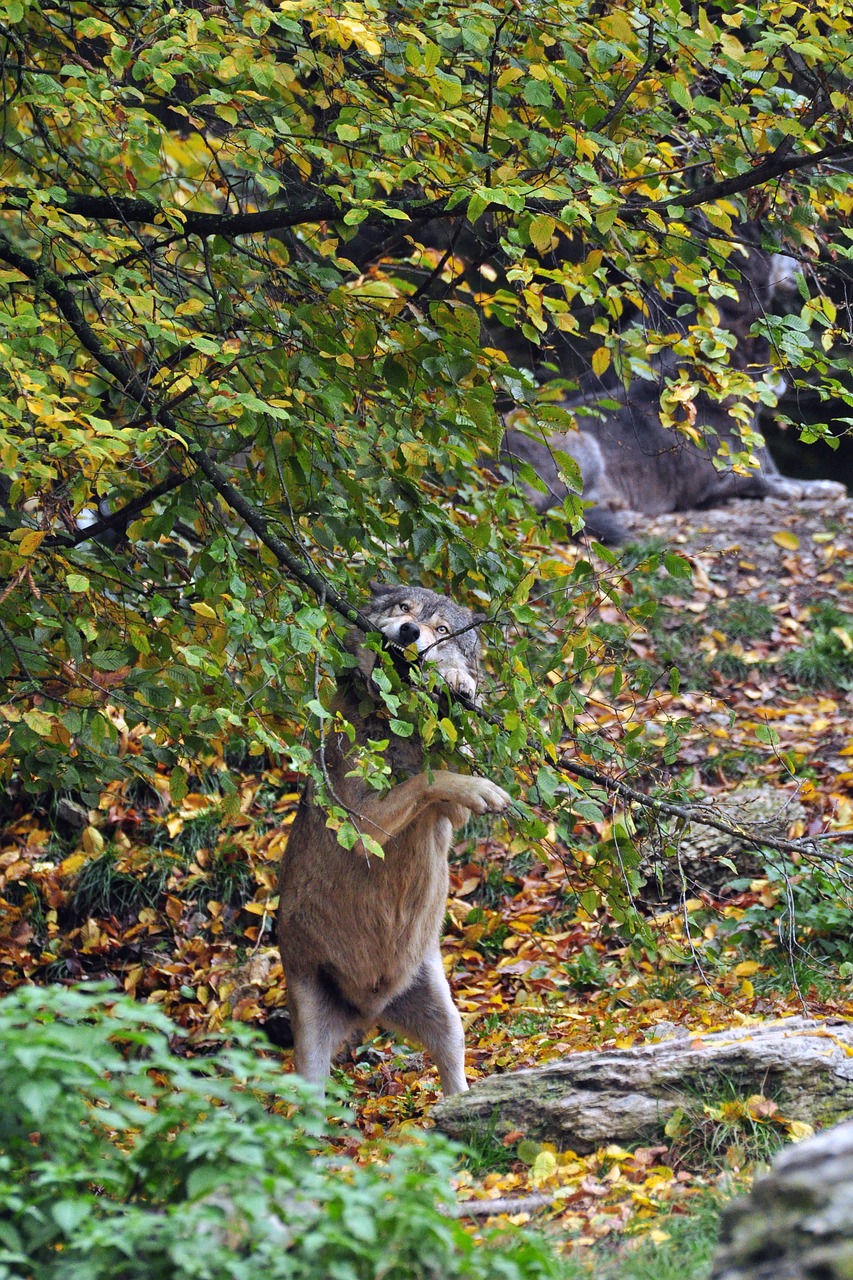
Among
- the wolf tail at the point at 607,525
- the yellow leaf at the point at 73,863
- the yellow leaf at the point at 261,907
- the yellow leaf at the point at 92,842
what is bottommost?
the yellow leaf at the point at 261,907

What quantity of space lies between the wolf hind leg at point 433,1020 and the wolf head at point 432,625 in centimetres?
139

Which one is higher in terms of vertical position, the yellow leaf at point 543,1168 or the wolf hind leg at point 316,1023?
the yellow leaf at point 543,1168

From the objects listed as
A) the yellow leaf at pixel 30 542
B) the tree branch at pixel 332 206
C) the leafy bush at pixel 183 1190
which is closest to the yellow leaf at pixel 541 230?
the tree branch at pixel 332 206

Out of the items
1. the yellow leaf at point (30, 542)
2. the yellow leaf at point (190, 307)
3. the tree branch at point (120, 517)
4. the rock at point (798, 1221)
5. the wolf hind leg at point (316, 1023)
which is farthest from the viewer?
the wolf hind leg at point (316, 1023)

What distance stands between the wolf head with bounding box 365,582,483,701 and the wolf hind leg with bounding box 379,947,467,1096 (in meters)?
1.39

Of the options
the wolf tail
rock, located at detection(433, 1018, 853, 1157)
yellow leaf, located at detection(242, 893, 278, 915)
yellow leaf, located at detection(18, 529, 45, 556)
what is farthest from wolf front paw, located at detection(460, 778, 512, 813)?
the wolf tail

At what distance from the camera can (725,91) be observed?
15.7ft

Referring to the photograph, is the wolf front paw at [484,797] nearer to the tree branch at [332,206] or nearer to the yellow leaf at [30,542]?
the yellow leaf at [30,542]

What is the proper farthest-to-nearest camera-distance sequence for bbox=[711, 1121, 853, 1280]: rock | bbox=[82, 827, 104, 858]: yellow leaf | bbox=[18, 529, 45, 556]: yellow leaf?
bbox=[82, 827, 104, 858]: yellow leaf → bbox=[18, 529, 45, 556]: yellow leaf → bbox=[711, 1121, 853, 1280]: rock

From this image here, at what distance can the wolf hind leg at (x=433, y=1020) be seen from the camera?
5574 mm

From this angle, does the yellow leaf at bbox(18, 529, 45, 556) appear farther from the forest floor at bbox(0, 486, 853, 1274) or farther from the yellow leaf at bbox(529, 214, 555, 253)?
the yellow leaf at bbox(529, 214, 555, 253)

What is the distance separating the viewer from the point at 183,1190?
2586 millimetres

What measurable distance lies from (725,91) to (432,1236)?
425 cm

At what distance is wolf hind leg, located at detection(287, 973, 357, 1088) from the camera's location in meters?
5.52
